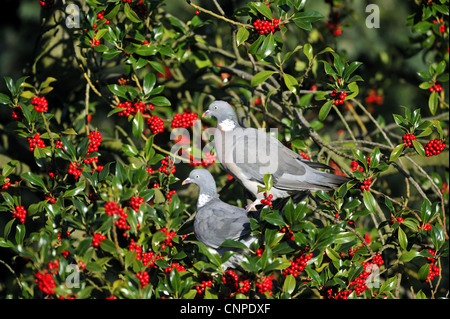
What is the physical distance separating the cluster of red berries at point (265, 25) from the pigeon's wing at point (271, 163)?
622 mm

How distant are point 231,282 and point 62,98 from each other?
2.14m

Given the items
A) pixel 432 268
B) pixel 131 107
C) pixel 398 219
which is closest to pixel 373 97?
pixel 398 219

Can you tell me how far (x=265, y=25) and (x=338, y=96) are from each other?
532mm

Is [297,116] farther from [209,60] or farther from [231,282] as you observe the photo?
[231,282]

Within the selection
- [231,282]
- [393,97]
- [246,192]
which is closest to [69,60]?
[246,192]

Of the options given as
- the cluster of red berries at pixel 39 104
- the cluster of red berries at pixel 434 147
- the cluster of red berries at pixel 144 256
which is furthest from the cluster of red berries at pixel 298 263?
the cluster of red berries at pixel 39 104

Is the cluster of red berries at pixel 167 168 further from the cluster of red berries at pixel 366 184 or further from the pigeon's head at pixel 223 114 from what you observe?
the cluster of red berries at pixel 366 184

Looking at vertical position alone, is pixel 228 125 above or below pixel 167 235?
above

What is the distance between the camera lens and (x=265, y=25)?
8.22 ft

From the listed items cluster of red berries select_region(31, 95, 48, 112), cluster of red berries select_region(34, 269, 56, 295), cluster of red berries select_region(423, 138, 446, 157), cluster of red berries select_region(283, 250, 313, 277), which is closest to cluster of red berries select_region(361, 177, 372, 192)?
cluster of red berries select_region(423, 138, 446, 157)

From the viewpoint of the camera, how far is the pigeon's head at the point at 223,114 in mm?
2977

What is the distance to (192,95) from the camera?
3768mm

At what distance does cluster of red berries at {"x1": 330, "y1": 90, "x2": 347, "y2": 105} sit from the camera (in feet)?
8.51

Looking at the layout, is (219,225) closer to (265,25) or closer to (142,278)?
(142,278)
